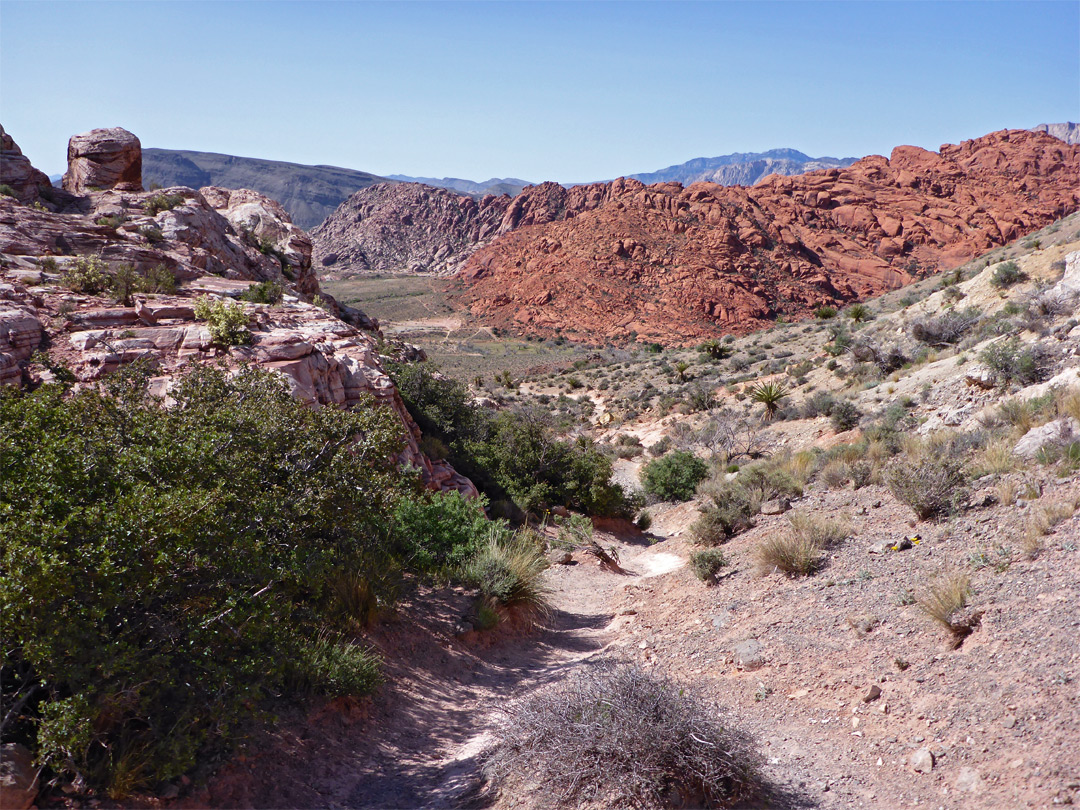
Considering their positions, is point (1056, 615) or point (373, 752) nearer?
point (1056, 615)

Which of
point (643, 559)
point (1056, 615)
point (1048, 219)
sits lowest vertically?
point (643, 559)

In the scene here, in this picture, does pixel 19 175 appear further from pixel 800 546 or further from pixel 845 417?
pixel 845 417

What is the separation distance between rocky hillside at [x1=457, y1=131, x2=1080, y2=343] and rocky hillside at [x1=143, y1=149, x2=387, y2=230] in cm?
10634

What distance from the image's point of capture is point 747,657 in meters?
6.38

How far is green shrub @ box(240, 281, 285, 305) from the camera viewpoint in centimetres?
1331

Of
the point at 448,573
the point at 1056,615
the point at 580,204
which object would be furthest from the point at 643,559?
the point at 580,204

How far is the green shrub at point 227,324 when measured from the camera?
1014 cm

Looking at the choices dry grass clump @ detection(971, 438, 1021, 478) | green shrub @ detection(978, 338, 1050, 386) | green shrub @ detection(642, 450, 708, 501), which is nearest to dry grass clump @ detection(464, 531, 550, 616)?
dry grass clump @ detection(971, 438, 1021, 478)

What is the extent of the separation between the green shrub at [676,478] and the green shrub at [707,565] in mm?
7725

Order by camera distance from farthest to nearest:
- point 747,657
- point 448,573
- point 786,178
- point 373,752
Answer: point 786,178
point 448,573
point 747,657
point 373,752

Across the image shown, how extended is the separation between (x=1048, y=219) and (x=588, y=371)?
72.7m

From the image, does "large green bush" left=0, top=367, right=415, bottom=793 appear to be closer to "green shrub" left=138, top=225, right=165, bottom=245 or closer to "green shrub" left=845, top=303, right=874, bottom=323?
"green shrub" left=138, top=225, right=165, bottom=245

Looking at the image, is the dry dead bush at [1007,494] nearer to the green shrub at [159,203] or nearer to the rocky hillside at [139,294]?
the rocky hillside at [139,294]

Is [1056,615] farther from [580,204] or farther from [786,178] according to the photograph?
[580,204]
